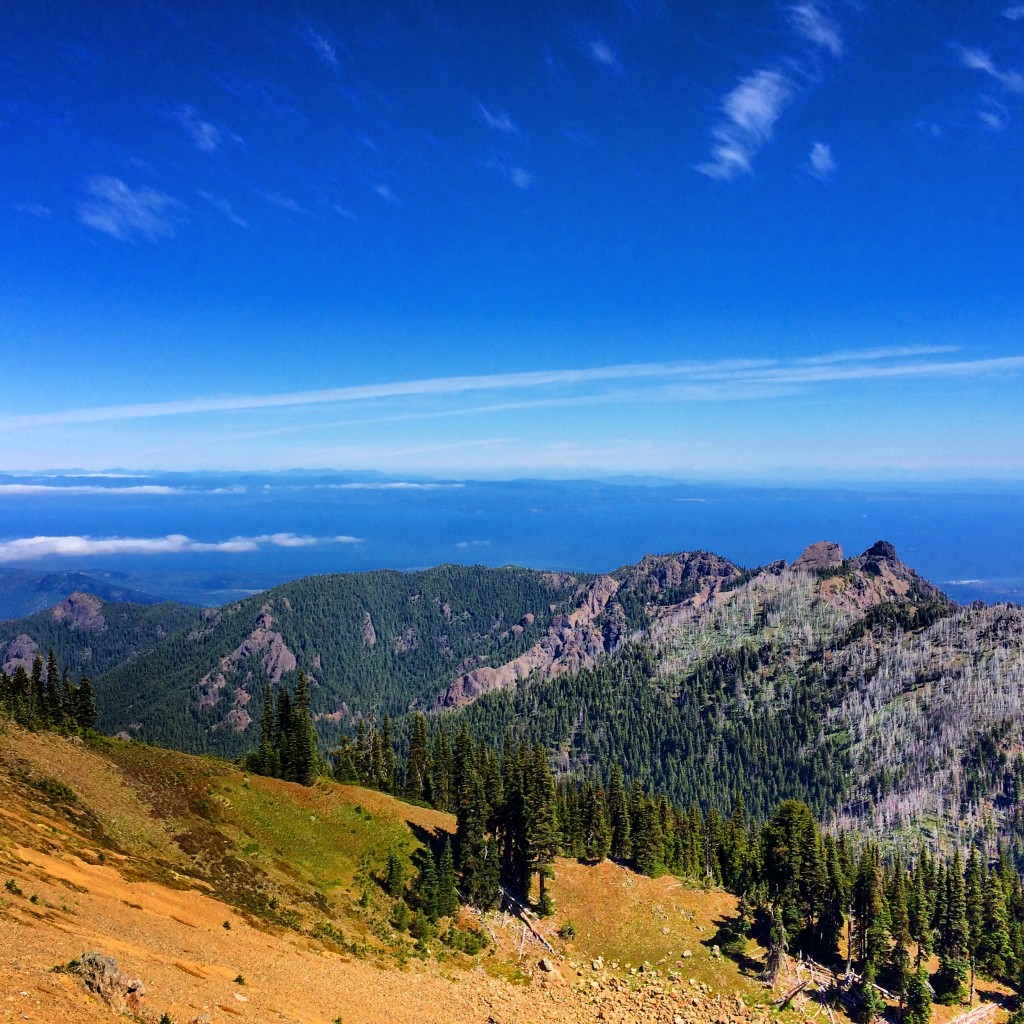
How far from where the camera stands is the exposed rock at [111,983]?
27312 millimetres

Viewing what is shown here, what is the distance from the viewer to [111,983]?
2798cm

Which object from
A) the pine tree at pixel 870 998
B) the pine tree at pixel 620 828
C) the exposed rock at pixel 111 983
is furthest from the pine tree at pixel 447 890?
the exposed rock at pixel 111 983

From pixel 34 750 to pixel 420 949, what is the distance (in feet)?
136

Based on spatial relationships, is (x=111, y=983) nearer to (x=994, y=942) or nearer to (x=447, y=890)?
(x=447, y=890)

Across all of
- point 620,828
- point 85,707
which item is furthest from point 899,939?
point 85,707

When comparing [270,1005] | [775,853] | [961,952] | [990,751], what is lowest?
[990,751]

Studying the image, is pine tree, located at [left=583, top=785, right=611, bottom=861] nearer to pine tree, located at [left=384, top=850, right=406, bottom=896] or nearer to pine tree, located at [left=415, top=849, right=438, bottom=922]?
pine tree, located at [left=415, top=849, right=438, bottom=922]

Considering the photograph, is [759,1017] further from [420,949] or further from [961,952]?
[961,952]

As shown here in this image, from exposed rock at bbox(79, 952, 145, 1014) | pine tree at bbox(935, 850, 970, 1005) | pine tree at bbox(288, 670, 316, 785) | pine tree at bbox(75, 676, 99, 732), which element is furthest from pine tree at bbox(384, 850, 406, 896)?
pine tree at bbox(935, 850, 970, 1005)

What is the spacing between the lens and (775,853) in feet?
232

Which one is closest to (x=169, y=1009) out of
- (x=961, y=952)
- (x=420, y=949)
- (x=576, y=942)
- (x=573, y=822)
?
(x=420, y=949)

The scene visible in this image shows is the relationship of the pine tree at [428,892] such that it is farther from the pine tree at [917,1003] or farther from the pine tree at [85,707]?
the pine tree at [85,707]

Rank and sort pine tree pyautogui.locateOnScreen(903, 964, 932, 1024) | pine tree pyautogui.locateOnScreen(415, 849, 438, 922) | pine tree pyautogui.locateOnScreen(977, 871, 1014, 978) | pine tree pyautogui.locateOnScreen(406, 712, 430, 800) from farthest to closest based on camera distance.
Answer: pine tree pyautogui.locateOnScreen(406, 712, 430, 800) → pine tree pyautogui.locateOnScreen(977, 871, 1014, 978) → pine tree pyautogui.locateOnScreen(415, 849, 438, 922) → pine tree pyautogui.locateOnScreen(903, 964, 932, 1024)

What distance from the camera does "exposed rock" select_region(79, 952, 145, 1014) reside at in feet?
89.6
